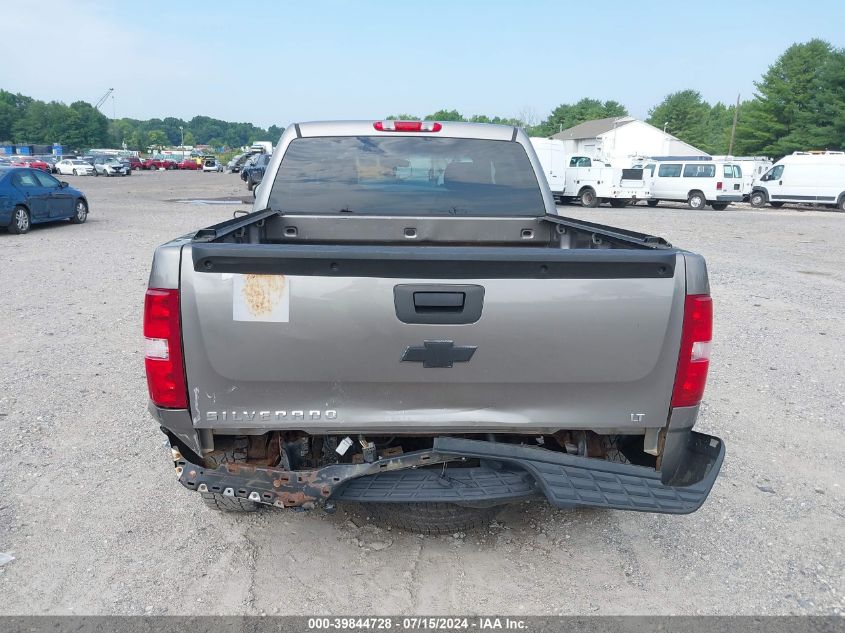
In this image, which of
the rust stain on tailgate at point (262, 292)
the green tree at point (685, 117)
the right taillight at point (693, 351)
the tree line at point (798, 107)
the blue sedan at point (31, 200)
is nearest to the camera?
the rust stain on tailgate at point (262, 292)

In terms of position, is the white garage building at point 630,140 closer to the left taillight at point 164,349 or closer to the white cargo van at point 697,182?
the white cargo van at point 697,182

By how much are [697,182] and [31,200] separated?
84.5 ft

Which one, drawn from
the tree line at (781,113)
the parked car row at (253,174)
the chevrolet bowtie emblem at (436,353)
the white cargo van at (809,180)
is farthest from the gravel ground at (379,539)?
the white cargo van at (809,180)

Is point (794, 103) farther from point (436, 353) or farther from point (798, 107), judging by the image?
point (436, 353)

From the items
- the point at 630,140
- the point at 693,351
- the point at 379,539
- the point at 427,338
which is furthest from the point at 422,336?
the point at 630,140

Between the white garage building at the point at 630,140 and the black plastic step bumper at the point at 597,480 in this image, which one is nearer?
the black plastic step bumper at the point at 597,480

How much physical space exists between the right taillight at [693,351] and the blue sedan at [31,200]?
52.4 feet

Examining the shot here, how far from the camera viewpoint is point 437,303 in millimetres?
2576

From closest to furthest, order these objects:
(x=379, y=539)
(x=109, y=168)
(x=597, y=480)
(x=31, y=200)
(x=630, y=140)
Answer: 1. (x=597, y=480)
2. (x=379, y=539)
3. (x=31, y=200)
4. (x=109, y=168)
5. (x=630, y=140)

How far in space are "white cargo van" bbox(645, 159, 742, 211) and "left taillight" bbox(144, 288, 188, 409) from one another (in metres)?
29.3

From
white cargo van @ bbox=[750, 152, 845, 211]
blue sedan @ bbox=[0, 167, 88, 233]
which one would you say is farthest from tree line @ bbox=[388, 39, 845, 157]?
blue sedan @ bbox=[0, 167, 88, 233]

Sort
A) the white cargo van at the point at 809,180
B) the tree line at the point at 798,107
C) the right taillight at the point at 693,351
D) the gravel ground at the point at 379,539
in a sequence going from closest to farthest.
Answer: the right taillight at the point at 693,351 → the gravel ground at the point at 379,539 → the white cargo van at the point at 809,180 → the tree line at the point at 798,107

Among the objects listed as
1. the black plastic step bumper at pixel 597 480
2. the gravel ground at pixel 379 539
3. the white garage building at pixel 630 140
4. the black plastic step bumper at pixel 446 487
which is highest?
the white garage building at pixel 630 140

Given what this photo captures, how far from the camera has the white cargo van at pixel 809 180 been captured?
98.5ft
